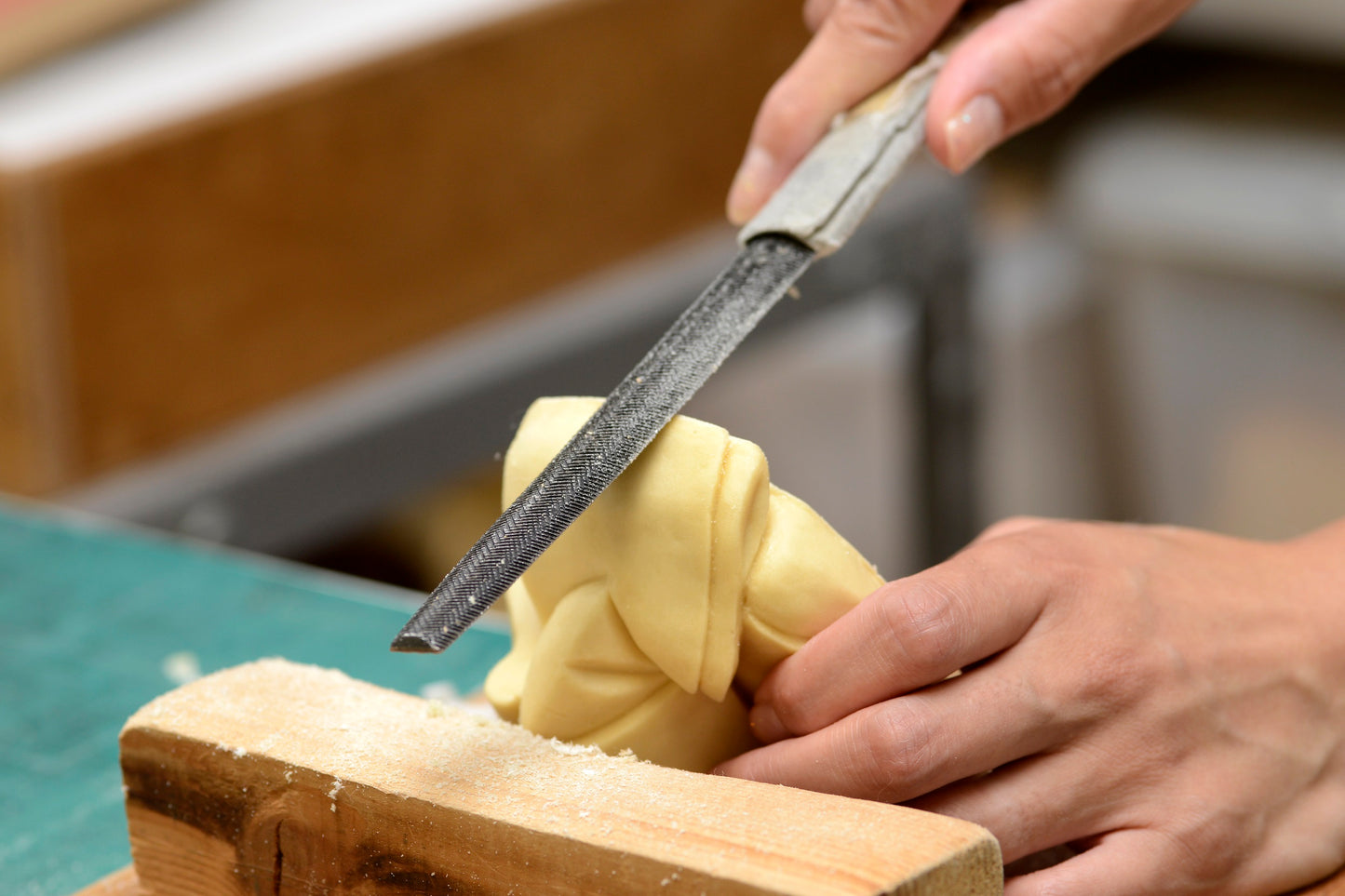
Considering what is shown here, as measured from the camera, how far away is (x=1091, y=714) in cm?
91

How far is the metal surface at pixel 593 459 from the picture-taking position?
2.67ft

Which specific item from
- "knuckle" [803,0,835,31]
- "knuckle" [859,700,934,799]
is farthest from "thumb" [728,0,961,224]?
"knuckle" [859,700,934,799]

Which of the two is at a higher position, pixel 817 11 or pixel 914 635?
pixel 817 11

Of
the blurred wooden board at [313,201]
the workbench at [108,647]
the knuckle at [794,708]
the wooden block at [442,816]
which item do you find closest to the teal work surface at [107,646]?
the workbench at [108,647]

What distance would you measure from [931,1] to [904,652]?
672 millimetres

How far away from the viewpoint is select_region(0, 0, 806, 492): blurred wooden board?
2.31m

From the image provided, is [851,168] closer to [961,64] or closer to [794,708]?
[961,64]

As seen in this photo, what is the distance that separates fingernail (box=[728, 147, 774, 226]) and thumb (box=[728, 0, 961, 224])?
0.02 m

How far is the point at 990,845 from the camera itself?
2.62 feet

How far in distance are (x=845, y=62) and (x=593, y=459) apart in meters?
0.58

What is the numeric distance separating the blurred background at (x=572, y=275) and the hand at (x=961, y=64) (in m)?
1.26

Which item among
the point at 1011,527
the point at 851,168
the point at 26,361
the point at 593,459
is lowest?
the point at 26,361

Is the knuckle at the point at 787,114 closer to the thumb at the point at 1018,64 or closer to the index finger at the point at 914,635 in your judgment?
the thumb at the point at 1018,64

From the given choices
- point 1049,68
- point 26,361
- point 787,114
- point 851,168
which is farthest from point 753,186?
point 26,361
